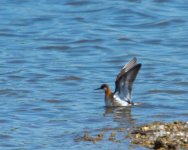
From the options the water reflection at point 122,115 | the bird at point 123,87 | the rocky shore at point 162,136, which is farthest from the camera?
the bird at point 123,87

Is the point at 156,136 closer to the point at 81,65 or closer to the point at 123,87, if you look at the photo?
the point at 123,87

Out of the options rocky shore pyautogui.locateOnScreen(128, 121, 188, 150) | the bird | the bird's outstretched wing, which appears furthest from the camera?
the bird's outstretched wing

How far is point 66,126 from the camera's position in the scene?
11945 millimetres

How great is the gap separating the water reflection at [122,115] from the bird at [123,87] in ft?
0.54

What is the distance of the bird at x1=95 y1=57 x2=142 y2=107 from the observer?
544 inches

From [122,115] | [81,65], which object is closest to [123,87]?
[122,115]

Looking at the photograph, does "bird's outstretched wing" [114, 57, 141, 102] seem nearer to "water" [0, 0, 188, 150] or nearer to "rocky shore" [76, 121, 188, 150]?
"water" [0, 0, 188, 150]

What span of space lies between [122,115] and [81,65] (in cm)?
381

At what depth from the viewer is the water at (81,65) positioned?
1213 centimetres

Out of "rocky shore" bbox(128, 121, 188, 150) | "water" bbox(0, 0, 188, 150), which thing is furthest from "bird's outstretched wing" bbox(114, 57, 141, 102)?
"rocky shore" bbox(128, 121, 188, 150)

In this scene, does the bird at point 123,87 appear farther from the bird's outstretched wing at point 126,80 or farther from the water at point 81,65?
the water at point 81,65

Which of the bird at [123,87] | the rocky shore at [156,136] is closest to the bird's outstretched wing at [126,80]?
the bird at [123,87]

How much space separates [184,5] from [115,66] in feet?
22.5

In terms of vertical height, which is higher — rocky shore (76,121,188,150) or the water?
rocky shore (76,121,188,150)
